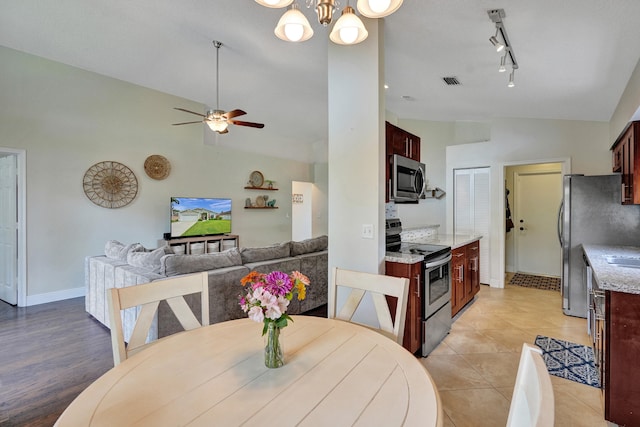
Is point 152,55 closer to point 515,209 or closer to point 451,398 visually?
point 451,398

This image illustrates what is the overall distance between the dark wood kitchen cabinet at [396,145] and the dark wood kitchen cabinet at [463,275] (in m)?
1.20

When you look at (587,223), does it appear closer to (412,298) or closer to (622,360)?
(622,360)

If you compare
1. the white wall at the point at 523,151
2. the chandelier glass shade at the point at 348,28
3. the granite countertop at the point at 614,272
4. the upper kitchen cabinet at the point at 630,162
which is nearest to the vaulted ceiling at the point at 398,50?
the white wall at the point at 523,151

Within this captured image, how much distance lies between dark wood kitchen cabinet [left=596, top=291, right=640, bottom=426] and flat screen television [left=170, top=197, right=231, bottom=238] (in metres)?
5.88

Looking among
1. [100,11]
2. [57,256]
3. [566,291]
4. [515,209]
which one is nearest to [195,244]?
[57,256]

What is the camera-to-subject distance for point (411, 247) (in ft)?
10.2

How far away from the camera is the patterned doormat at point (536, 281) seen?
505cm

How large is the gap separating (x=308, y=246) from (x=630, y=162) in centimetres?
330

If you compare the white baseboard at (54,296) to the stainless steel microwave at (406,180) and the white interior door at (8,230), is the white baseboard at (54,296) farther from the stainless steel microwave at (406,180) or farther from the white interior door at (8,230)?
the stainless steel microwave at (406,180)

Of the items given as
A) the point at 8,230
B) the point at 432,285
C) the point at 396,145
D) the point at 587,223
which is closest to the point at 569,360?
the point at 432,285

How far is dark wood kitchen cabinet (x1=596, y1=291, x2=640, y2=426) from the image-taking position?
175cm

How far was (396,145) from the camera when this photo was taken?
3111 millimetres

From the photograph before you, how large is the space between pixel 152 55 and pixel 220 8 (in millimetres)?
1908

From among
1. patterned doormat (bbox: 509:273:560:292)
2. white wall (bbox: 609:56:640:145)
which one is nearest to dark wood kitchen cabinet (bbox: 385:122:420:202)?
white wall (bbox: 609:56:640:145)
